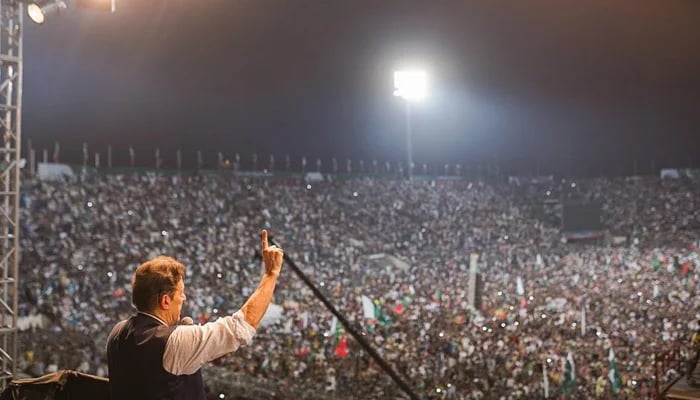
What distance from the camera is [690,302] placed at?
13945 millimetres

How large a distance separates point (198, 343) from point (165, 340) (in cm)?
8

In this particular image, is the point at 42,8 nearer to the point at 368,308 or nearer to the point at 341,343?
the point at 341,343

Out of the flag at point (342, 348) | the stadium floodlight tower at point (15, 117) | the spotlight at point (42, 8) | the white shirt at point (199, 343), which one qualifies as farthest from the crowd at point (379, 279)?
the white shirt at point (199, 343)

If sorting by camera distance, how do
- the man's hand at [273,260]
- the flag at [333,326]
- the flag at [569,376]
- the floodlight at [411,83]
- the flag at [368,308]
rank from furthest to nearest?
the floodlight at [411,83]
the flag at [368,308]
the flag at [333,326]
the flag at [569,376]
the man's hand at [273,260]

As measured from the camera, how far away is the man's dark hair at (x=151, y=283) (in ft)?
4.74

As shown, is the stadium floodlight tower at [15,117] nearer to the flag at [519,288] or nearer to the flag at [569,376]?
the flag at [569,376]

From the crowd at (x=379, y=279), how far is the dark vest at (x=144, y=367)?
7.75 m

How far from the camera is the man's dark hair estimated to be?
56.8 inches

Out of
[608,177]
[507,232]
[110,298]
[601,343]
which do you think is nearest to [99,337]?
[110,298]

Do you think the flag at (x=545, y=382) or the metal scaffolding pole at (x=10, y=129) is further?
the flag at (x=545, y=382)

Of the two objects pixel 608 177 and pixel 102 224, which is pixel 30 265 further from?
pixel 608 177

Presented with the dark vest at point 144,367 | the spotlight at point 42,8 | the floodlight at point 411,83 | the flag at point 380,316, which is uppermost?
the floodlight at point 411,83

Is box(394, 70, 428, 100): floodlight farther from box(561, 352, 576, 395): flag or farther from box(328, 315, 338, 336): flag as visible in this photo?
box(561, 352, 576, 395): flag

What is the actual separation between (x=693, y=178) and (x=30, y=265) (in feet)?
90.1
